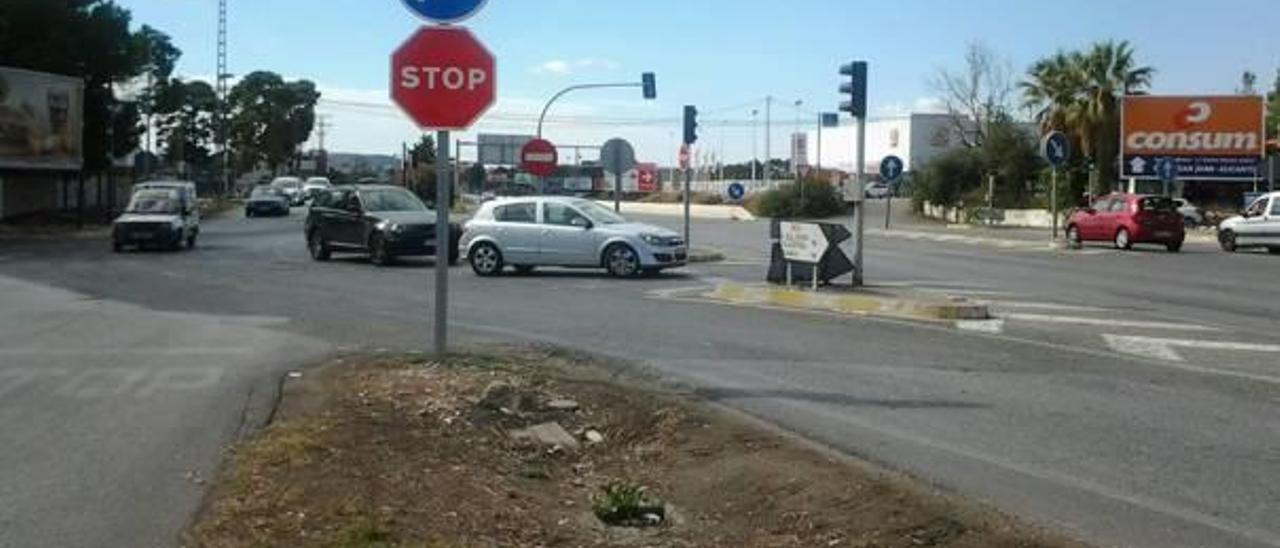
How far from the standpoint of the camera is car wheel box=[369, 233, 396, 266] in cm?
2788

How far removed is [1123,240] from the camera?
127 ft

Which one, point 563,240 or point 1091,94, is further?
point 1091,94

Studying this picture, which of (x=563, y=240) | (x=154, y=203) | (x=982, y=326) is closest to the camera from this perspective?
(x=982, y=326)

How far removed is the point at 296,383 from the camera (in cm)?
1082

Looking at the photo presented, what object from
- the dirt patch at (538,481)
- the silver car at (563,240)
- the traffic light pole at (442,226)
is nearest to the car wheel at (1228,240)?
the silver car at (563,240)

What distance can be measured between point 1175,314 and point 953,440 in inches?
413

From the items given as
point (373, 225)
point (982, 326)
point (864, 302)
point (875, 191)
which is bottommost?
point (982, 326)

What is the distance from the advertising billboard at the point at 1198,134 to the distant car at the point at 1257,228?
1784cm

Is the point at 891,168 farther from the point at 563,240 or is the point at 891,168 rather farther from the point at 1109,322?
the point at 1109,322

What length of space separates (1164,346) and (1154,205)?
25362mm

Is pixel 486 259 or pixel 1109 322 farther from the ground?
pixel 486 259

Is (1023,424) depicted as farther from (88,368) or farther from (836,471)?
(88,368)

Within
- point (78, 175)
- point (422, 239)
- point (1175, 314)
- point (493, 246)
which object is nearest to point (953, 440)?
point (1175, 314)

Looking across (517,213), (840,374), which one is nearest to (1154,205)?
(517,213)
